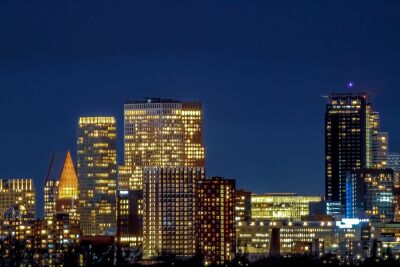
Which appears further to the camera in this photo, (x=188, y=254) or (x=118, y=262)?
(x=188, y=254)

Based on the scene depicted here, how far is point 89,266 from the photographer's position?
161 m

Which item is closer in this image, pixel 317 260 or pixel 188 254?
pixel 317 260

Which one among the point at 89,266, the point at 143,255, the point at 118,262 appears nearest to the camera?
the point at 89,266

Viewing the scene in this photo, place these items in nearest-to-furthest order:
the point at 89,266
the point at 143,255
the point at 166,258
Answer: the point at 89,266 < the point at 166,258 < the point at 143,255

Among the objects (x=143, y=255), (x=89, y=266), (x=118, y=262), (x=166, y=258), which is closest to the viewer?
(x=89, y=266)

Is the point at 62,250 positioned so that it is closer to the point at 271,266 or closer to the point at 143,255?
the point at 143,255

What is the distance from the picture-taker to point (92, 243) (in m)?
200

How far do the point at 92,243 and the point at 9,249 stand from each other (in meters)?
12.4

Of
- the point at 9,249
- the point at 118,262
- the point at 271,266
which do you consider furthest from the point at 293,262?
the point at 9,249

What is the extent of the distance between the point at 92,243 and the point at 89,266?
3878 cm

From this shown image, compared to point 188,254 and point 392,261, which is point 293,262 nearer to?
point 392,261

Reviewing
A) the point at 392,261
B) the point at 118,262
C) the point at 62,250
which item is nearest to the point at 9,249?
the point at 62,250

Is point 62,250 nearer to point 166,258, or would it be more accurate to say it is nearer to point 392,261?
point 166,258

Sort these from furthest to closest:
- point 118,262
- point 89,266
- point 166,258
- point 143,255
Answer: point 143,255 → point 166,258 → point 118,262 → point 89,266
